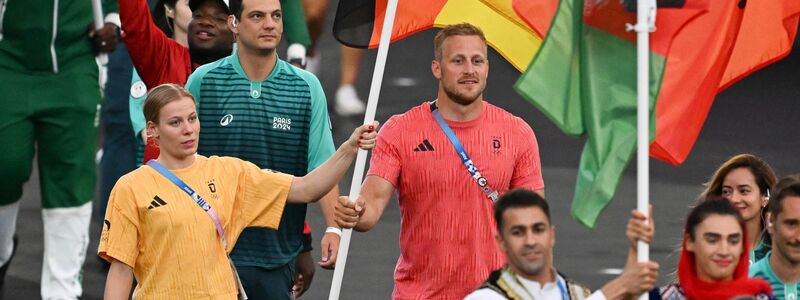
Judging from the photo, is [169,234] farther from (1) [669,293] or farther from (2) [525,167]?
(1) [669,293]

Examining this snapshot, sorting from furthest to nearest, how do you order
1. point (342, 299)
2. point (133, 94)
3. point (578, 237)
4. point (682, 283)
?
point (578, 237)
point (342, 299)
point (133, 94)
point (682, 283)

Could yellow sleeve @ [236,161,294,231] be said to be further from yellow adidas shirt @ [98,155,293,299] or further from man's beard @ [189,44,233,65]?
man's beard @ [189,44,233,65]

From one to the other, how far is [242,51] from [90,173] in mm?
2330

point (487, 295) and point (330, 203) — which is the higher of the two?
point (330, 203)

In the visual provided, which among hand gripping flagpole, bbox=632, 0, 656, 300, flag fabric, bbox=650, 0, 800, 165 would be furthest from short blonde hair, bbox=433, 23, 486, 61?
hand gripping flagpole, bbox=632, 0, 656, 300

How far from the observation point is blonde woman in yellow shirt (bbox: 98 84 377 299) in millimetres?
9891

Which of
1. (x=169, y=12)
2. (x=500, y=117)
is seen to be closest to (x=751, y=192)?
(x=500, y=117)

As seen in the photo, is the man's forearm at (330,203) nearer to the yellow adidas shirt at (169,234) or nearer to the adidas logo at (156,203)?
the yellow adidas shirt at (169,234)

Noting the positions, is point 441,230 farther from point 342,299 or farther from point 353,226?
point 342,299

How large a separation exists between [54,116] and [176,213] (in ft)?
10.0

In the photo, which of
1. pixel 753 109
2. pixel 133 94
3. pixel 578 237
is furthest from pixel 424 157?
pixel 753 109

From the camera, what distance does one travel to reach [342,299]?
1467cm

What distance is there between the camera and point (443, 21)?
11.2 m

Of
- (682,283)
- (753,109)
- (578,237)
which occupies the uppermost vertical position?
(753,109)
